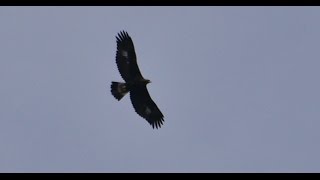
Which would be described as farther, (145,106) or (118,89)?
(145,106)

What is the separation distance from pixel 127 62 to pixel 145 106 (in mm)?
1485

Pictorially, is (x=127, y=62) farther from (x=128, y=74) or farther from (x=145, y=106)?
(x=145, y=106)

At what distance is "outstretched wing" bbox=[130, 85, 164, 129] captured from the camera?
1825 centimetres

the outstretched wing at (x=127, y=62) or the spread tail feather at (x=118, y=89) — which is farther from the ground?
the outstretched wing at (x=127, y=62)

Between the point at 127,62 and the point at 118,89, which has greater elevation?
the point at 127,62

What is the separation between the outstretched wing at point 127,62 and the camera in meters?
17.8

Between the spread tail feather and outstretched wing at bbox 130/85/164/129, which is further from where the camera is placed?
outstretched wing at bbox 130/85/164/129

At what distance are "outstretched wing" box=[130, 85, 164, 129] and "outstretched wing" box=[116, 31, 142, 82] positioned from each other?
381 mm

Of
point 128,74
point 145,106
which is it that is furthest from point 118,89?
point 145,106

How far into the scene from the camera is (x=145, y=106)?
18625 mm

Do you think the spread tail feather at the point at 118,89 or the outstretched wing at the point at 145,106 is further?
the outstretched wing at the point at 145,106

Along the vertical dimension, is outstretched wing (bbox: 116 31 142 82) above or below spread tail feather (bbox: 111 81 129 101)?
above

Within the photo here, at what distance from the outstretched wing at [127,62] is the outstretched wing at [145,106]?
0.38 meters
